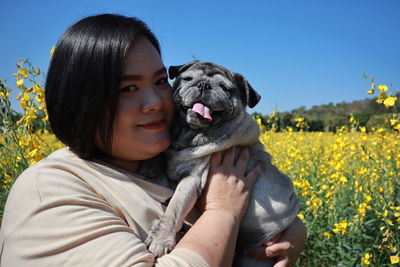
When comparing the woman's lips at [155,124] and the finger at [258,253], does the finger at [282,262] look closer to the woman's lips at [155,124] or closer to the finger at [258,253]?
the finger at [258,253]

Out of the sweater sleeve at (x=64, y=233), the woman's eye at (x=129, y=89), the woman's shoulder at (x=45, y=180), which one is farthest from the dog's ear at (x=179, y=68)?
the sweater sleeve at (x=64, y=233)

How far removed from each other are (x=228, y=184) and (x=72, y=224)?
2.99 feet

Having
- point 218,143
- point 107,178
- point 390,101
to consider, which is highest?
point 390,101

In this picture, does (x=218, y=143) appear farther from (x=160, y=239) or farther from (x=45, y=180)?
(x=45, y=180)

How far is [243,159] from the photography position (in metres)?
2.11

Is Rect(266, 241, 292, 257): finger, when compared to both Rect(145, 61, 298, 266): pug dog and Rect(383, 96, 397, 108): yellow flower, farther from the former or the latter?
Rect(383, 96, 397, 108): yellow flower

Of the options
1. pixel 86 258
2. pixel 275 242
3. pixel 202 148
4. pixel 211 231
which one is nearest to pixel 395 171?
pixel 275 242

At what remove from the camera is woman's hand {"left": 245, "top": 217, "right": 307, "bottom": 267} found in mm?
2018

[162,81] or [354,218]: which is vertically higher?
[162,81]

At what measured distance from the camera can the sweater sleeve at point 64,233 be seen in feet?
3.88

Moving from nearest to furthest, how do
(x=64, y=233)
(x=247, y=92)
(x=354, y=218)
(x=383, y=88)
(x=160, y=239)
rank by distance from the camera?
(x=64, y=233)
(x=160, y=239)
(x=247, y=92)
(x=383, y=88)
(x=354, y=218)

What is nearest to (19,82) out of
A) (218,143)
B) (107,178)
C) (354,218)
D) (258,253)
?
(107,178)

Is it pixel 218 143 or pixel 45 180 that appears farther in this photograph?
pixel 218 143

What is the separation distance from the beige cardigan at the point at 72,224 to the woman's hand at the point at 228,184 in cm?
43
